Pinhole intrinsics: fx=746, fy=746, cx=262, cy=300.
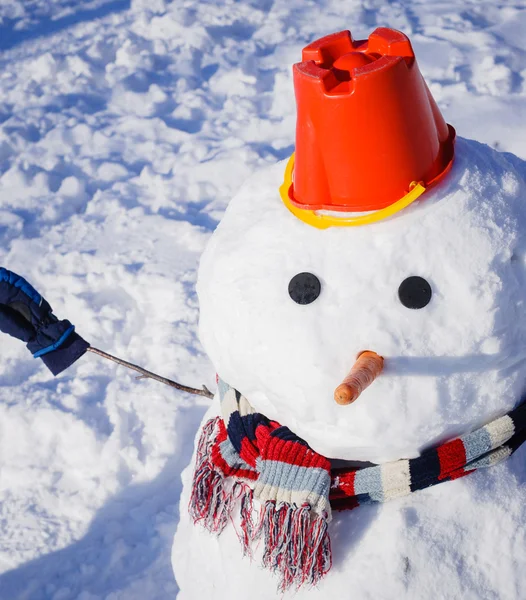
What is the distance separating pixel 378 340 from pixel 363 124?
0.33m

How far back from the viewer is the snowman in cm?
115

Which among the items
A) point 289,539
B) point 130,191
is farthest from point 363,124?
point 130,191

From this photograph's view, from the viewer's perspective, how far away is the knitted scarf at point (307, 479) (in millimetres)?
1236

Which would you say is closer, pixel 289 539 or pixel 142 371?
pixel 289 539

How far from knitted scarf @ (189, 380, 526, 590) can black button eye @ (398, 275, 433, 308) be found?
259 millimetres

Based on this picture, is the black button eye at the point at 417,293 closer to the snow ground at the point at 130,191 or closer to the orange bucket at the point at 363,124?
the orange bucket at the point at 363,124

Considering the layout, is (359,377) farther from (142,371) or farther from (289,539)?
(142,371)

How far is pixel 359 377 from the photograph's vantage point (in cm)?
107

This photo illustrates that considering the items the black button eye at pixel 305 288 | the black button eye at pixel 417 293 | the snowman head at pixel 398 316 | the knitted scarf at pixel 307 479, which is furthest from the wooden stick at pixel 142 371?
the black button eye at pixel 417 293

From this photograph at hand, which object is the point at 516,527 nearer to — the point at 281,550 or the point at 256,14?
the point at 281,550

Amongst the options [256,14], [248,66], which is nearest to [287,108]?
[248,66]

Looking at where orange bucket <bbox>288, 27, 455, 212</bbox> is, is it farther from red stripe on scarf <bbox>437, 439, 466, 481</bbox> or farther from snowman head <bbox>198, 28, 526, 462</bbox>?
red stripe on scarf <bbox>437, 439, 466, 481</bbox>

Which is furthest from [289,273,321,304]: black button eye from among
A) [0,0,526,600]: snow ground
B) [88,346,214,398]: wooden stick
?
[0,0,526,600]: snow ground

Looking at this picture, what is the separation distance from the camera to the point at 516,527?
1279 mm
